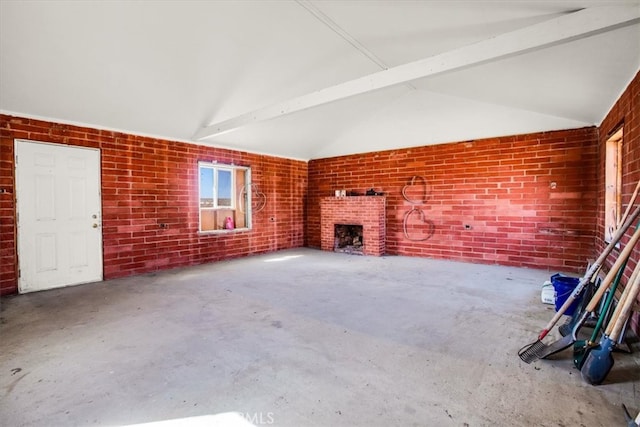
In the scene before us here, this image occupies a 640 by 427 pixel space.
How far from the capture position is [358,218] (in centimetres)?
686

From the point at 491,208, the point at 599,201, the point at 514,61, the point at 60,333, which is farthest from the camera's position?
the point at 491,208

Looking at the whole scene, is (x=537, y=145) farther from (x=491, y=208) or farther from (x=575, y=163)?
(x=491, y=208)

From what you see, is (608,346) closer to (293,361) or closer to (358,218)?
(293,361)

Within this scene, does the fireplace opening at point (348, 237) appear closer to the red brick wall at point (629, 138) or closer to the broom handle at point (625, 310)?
the red brick wall at point (629, 138)

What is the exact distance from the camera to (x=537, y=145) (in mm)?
5152

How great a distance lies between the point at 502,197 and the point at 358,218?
290 centimetres

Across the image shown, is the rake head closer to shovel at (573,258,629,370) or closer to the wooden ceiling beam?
shovel at (573,258,629,370)

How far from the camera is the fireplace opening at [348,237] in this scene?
24.0 ft

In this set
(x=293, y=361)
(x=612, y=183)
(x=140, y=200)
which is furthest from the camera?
(x=140, y=200)

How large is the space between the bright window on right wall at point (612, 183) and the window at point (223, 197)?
6.27 metres

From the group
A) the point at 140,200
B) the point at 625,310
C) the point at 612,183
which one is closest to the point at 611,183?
the point at 612,183

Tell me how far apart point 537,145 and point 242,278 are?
18.3 feet

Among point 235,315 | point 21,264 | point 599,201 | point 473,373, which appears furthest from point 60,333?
point 599,201

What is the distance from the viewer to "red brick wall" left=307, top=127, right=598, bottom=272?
4840mm
